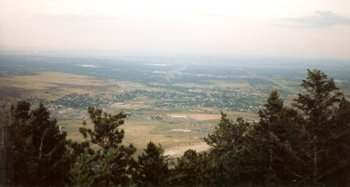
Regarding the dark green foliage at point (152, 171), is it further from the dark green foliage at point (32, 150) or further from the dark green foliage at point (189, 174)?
the dark green foliage at point (32, 150)

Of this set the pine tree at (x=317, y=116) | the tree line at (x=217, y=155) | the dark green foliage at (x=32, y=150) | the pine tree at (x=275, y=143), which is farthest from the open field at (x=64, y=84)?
the pine tree at (x=317, y=116)

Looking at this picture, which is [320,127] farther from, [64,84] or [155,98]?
[64,84]

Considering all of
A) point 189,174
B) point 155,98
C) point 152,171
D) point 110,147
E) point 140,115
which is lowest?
point 140,115

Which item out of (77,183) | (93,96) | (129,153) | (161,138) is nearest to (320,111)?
(129,153)

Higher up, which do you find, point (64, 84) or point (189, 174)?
point (189, 174)

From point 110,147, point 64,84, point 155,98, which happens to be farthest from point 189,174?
point 64,84

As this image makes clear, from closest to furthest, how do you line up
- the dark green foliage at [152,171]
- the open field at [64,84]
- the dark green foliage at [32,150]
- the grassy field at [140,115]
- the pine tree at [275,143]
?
the dark green foliage at [32,150]
the dark green foliage at [152,171]
the pine tree at [275,143]
the grassy field at [140,115]
the open field at [64,84]
